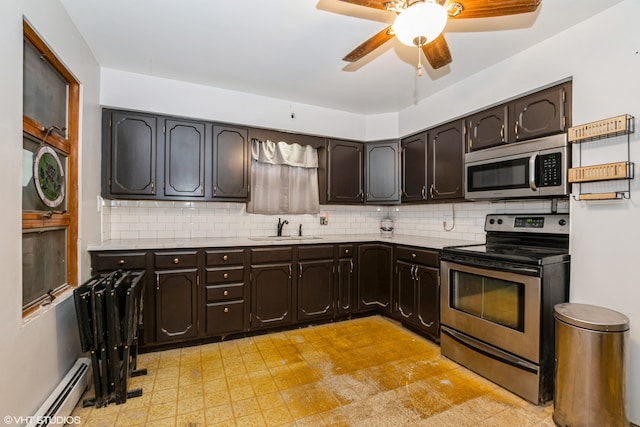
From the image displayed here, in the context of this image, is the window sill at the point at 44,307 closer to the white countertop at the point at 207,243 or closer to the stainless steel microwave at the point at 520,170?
the white countertop at the point at 207,243

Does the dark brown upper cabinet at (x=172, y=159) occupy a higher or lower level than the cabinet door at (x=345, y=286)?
higher

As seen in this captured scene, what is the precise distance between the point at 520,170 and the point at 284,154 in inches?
92.8

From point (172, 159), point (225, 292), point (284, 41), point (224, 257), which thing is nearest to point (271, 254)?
point (224, 257)

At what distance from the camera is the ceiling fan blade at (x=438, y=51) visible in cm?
176

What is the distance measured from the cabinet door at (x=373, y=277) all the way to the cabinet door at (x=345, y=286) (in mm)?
99

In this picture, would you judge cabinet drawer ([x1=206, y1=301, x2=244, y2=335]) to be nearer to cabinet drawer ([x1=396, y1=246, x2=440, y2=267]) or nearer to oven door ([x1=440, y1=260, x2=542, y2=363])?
cabinet drawer ([x1=396, y1=246, x2=440, y2=267])

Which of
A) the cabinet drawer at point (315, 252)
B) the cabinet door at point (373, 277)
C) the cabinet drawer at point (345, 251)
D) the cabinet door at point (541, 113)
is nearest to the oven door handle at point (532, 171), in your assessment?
the cabinet door at point (541, 113)

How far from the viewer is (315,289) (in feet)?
11.0

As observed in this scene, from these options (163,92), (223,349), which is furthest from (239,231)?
(163,92)

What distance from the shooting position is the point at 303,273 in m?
3.29

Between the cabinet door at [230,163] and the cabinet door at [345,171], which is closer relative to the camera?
the cabinet door at [230,163]

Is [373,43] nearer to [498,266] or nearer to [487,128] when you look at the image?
[487,128]

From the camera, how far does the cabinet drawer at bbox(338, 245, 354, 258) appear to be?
3.46 metres

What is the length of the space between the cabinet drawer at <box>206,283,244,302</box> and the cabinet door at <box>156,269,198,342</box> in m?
0.13
